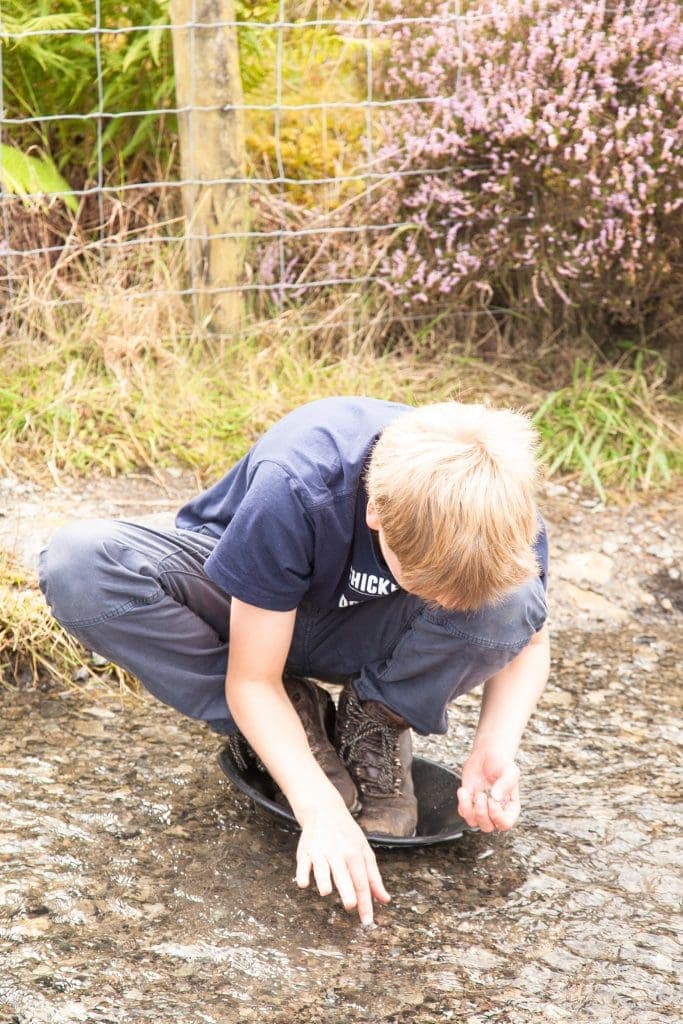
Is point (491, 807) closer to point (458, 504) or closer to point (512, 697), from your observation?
point (512, 697)

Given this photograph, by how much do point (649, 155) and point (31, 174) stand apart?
171 centimetres

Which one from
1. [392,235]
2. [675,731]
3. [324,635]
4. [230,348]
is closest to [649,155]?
[392,235]

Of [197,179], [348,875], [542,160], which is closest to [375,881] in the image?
[348,875]

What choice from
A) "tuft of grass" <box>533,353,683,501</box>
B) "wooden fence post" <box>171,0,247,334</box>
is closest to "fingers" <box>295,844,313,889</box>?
"tuft of grass" <box>533,353,683,501</box>

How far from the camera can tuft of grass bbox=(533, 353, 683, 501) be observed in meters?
3.40

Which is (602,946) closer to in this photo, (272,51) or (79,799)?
(79,799)

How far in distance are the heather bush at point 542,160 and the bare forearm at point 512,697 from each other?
1.64 meters

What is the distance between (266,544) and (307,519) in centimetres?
7

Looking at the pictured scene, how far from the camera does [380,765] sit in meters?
2.09

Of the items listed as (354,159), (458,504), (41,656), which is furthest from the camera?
(354,159)

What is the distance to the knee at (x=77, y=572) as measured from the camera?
75.4 inches

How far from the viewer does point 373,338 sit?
3750mm

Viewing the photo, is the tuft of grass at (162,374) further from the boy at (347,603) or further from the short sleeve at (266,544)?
the short sleeve at (266,544)

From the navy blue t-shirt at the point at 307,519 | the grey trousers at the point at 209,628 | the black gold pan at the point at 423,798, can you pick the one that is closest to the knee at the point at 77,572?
the grey trousers at the point at 209,628
